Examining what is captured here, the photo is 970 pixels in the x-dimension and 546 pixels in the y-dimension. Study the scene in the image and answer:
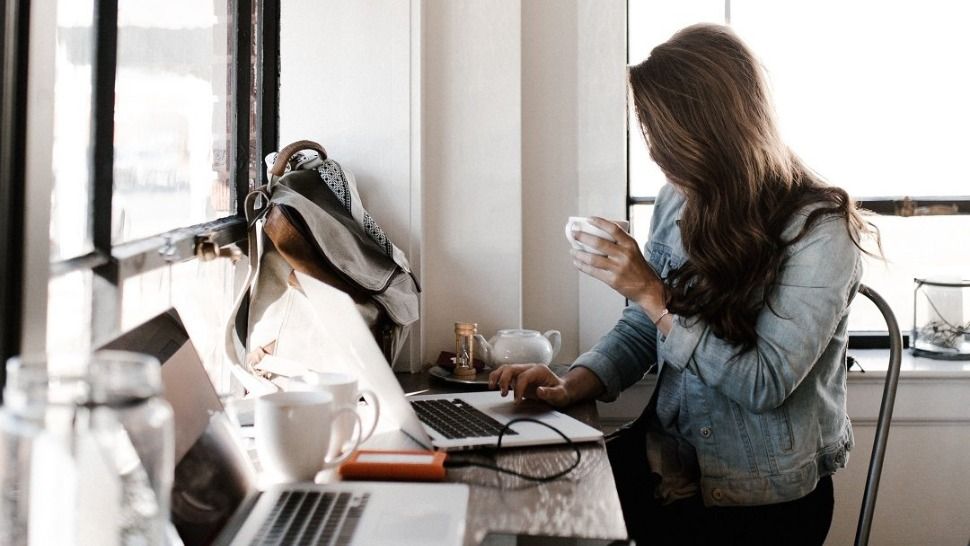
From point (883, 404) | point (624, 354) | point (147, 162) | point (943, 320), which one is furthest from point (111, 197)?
point (943, 320)

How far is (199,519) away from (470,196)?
1.50 meters

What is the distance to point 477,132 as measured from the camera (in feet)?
7.87

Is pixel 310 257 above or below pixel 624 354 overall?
above

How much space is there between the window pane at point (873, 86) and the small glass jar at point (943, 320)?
0.28 meters

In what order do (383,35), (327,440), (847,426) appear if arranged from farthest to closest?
(383,35)
(847,426)
(327,440)

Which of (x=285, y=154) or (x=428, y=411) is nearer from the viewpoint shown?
(x=428, y=411)

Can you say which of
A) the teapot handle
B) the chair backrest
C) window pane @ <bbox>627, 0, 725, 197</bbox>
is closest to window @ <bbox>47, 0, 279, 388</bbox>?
the teapot handle

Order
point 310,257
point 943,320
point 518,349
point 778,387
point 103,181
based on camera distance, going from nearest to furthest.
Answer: point 103,181
point 778,387
point 310,257
point 518,349
point 943,320

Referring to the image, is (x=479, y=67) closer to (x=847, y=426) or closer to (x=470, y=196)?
(x=470, y=196)

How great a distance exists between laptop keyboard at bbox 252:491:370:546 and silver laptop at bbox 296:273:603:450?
22 centimetres

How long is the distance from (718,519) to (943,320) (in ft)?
4.09

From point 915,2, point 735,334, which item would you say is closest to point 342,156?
point 735,334

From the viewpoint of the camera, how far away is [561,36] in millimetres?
2514

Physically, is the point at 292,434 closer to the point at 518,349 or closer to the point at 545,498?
the point at 545,498
